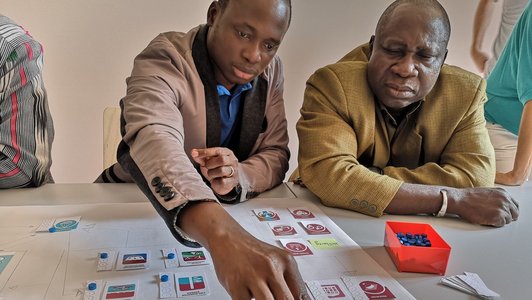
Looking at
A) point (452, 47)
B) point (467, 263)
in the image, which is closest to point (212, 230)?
point (467, 263)

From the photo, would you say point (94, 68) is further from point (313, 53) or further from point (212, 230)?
point (212, 230)

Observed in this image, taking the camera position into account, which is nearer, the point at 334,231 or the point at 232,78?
Answer: the point at 334,231

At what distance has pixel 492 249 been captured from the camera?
738 mm

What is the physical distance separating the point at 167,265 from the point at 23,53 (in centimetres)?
59

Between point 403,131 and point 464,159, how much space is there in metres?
0.16

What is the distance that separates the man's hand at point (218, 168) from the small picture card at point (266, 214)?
0.25 ft

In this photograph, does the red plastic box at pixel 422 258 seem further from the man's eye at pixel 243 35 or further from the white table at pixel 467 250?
the man's eye at pixel 243 35

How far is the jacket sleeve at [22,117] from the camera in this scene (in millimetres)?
860

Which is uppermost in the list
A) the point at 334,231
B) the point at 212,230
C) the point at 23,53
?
the point at 23,53

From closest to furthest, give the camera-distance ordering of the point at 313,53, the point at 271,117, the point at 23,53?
the point at 23,53 → the point at 271,117 → the point at 313,53

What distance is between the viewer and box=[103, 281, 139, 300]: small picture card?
510 mm

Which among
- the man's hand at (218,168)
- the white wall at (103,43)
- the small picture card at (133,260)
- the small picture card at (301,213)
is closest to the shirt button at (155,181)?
the small picture card at (133,260)

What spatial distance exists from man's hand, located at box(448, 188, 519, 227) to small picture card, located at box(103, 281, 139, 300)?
2.14ft

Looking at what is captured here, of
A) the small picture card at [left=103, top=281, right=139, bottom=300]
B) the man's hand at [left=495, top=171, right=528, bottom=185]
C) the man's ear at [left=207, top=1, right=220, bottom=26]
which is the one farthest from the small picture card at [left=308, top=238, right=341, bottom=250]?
the man's hand at [left=495, top=171, right=528, bottom=185]
